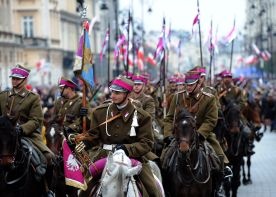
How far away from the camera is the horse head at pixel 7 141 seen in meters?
11.7

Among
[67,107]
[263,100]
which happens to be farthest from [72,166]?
[263,100]

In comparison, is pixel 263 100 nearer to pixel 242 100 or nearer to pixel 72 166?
pixel 242 100

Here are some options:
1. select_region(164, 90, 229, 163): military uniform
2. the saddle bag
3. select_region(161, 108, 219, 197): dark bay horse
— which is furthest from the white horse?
select_region(164, 90, 229, 163): military uniform

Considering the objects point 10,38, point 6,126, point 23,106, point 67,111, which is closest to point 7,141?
point 6,126

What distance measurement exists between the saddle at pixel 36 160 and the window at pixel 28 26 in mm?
75201

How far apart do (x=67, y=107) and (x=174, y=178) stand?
4.12 meters

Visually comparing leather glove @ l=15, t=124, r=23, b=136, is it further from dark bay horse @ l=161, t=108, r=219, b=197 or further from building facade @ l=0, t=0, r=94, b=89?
building facade @ l=0, t=0, r=94, b=89

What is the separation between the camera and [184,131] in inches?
477

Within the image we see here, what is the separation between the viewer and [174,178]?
13242 millimetres

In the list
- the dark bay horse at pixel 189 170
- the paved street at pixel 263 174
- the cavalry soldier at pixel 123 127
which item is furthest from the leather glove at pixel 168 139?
the paved street at pixel 263 174

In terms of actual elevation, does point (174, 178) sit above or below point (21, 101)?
below

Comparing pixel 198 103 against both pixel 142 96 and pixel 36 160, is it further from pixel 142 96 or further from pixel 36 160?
pixel 142 96

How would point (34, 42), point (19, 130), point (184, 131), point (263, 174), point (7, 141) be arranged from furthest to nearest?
point (34, 42)
point (263, 174)
point (19, 130)
point (184, 131)
point (7, 141)

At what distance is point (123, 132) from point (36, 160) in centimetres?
237
